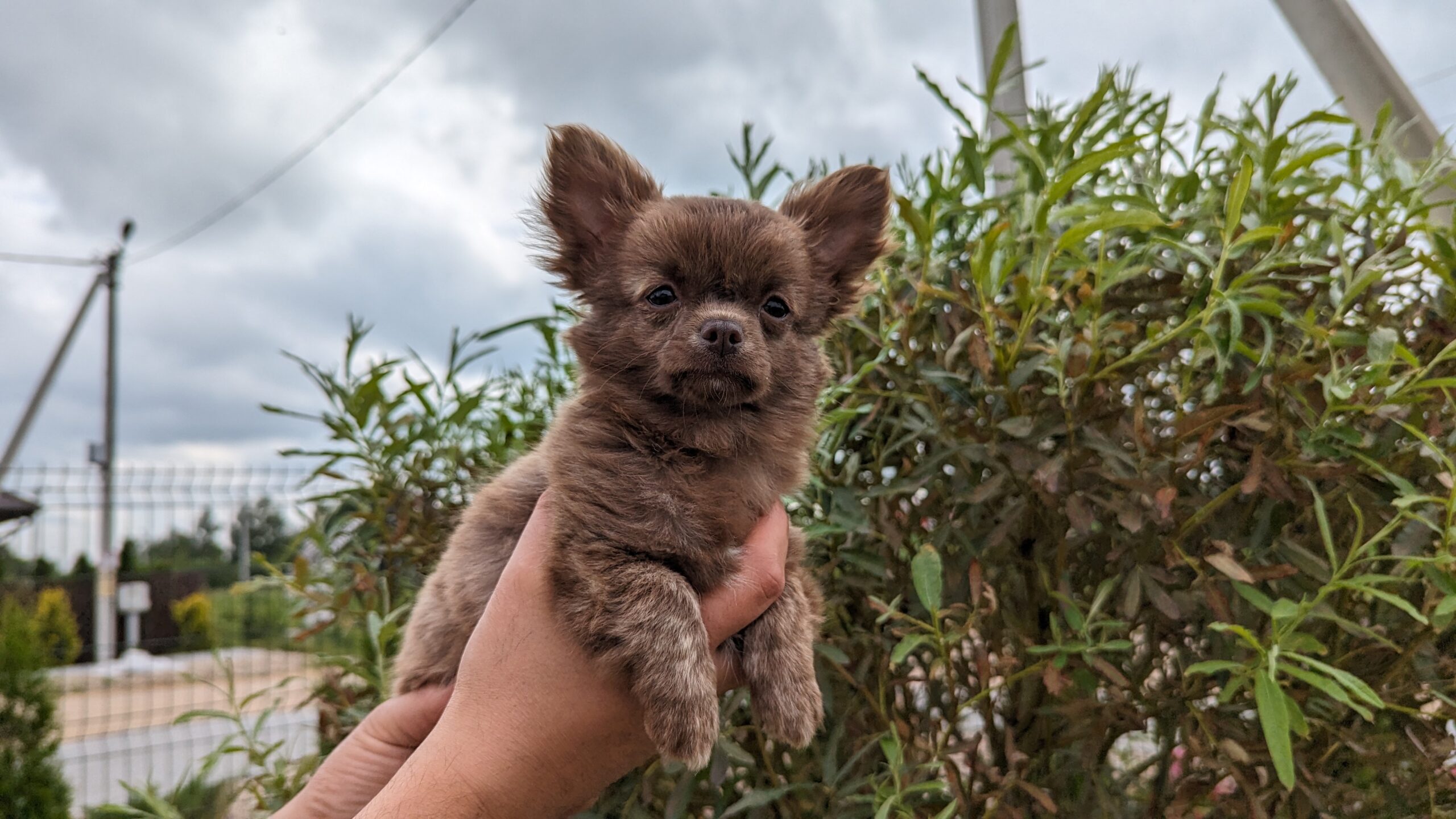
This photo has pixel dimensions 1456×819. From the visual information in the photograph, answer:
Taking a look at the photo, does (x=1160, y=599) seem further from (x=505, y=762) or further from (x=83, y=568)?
(x=83, y=568)

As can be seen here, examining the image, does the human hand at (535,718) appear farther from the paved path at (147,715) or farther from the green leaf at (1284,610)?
the paved path at (147,715)

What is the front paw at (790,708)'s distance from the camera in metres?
1.72

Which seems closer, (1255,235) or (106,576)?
(1255,235)

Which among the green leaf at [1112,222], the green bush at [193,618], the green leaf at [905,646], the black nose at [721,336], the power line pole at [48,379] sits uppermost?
the power line pole at [48,379]

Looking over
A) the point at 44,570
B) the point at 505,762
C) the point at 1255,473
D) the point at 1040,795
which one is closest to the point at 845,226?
the point at 1255,473

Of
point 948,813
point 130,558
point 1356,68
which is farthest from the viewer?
point 130,558

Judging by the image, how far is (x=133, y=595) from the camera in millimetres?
11031

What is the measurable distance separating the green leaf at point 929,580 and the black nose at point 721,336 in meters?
A: 0.58

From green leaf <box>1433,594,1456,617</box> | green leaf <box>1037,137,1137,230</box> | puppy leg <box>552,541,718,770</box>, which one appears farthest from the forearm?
Result: green leaf <box>1433,594,1456,617</box>

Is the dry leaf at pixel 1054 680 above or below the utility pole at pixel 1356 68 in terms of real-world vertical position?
below

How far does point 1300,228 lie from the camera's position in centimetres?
182

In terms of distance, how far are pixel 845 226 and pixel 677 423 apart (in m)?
0.69

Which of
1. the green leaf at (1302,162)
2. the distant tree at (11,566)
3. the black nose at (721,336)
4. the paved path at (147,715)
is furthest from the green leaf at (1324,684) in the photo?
the distant tree at (11,566)

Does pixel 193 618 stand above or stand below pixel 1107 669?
above
